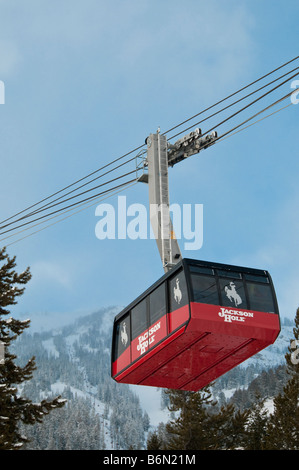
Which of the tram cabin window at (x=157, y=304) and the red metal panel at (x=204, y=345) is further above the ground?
the tram cabin window at (x=157, y=304)

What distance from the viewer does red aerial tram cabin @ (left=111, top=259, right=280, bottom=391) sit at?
68.5ft

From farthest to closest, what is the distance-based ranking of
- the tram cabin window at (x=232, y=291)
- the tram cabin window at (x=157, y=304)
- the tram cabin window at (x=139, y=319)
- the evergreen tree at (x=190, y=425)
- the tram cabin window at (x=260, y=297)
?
1. the evergreen tree at (x=190, y=425)
2. the tram cabin window at (x=139, y=319)
3. the tram cabin window at (x=157, y=304)
4. the tram cabin window at (x=260, y=297)
5. the tram cabin window at (x=232, y=291)

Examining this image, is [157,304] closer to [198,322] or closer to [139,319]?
[139,319]

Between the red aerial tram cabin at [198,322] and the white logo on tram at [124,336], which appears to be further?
the white logo on tram at [124,336]

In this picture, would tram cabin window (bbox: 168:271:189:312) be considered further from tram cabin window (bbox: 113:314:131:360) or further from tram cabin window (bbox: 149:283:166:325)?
tram cabin window (bbox: 113:314:131:360)

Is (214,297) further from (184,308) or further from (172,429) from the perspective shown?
(172,429)

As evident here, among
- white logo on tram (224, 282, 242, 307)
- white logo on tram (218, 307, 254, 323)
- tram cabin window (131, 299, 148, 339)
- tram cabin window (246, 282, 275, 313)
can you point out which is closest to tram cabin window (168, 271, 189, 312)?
white logo on tram (218, 307, 254, 323)

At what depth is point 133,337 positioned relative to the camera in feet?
77.5

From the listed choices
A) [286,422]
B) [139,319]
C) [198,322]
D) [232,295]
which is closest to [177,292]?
[198,322]

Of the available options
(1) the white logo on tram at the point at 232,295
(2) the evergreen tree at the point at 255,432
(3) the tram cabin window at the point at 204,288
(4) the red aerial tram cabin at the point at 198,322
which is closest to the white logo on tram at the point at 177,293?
(4) the red aerial tram cabin at the point at 198,322

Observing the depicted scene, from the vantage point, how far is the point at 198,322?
2050cm

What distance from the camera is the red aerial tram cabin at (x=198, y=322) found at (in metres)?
20.9

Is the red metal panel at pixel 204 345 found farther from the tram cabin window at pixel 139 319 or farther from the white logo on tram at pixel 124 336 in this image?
the white logo on tram at pixel 124 336
